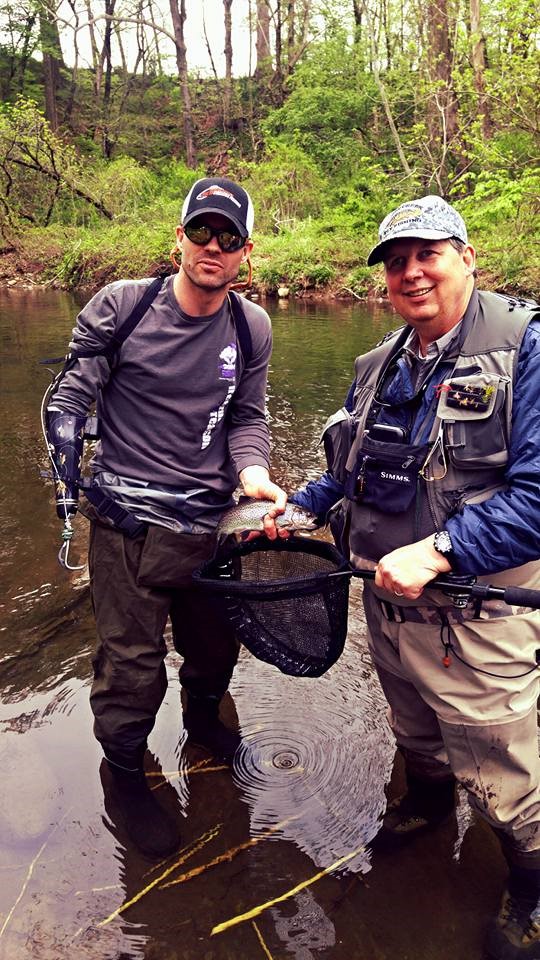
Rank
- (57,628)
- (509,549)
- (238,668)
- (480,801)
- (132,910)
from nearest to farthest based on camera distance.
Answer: (509,549)
(480,801)
(132,910)
(238,668)
(57,628)

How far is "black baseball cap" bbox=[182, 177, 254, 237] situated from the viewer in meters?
2.66

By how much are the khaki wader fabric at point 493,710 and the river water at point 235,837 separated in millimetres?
551

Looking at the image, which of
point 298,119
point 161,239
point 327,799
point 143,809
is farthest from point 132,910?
point 298,119

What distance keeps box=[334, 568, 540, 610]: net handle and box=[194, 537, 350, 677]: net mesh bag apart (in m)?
0.33

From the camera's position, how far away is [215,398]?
115 inches

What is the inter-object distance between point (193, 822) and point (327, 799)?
583 millimetres

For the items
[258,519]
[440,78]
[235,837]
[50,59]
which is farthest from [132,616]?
[50,59]

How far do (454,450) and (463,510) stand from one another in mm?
184

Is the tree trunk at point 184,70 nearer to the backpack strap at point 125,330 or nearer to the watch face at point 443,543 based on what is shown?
the backpack strap at point 125,330

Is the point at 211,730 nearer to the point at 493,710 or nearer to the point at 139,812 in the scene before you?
the point at 139,812

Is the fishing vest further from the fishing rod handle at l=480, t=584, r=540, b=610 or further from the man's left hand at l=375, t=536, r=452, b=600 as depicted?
the fishing rod handle at l=480, t=584, r=540, b=610

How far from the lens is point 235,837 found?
9.59 ft

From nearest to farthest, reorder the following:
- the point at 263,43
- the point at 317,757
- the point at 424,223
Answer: the point at 424,223
the point at 317,757
the point at 263,43

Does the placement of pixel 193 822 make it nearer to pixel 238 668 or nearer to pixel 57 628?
pixel 238 668
